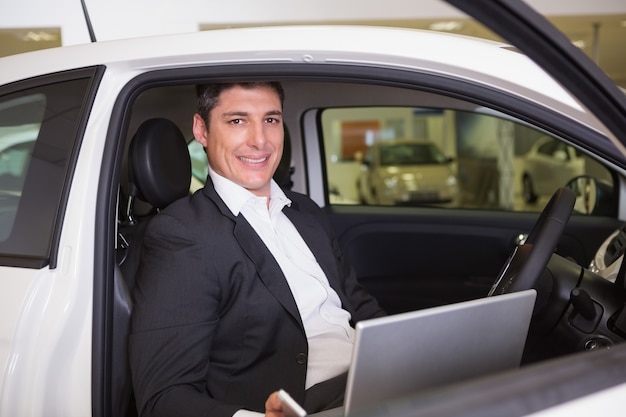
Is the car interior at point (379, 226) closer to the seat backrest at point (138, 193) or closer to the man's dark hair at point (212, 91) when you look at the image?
the seat backrest at point (138, 193)

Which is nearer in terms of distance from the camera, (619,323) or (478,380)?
(478,380)

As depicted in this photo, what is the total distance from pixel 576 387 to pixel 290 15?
20.0 feet

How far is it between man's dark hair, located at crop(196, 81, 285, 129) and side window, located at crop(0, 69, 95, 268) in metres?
0.34

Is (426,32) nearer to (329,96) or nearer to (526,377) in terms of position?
(526,377)

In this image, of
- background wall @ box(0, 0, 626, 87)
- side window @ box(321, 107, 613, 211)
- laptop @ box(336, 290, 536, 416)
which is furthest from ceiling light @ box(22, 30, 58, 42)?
laptop @ box(336, 290, 536, 416)

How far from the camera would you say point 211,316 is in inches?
69.4

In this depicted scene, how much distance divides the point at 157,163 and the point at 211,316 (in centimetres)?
49

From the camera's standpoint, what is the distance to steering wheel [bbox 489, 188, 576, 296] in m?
1.60

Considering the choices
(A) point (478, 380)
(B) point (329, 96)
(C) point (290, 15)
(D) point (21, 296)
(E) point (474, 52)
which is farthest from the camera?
(C) point (290, 15)

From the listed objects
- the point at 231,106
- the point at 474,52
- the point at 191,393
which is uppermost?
the point at 474,52

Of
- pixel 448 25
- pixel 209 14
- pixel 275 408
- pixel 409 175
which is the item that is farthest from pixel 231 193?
pixel 409 175

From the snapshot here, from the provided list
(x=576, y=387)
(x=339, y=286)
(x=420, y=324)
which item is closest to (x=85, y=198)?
(x=339, y=286)

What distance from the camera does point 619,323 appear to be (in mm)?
1611

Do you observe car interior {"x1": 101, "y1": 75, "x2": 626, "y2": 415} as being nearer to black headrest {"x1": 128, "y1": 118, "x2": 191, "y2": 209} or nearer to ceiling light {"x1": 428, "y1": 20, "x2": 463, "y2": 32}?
black headrest {"x1": 128, "y1": 118, "x2": 191, "y2": 209}
